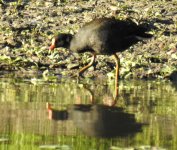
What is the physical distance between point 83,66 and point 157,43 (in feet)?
6.20

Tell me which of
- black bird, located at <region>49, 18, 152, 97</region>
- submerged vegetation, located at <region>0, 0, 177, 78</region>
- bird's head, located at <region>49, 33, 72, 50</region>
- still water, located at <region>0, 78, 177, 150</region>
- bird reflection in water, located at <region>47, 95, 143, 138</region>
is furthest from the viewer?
submerged vegetation, located at <region>0, 0, 177, 78</region>

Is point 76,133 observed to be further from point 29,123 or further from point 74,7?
point 74,7

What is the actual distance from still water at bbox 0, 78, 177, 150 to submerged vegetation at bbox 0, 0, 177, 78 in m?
1.07

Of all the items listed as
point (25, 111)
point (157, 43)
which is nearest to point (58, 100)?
point (25, 111)

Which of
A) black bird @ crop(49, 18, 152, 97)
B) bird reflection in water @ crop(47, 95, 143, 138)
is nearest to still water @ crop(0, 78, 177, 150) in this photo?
bird reflection in water @ crop(47, 95, 143, 138)

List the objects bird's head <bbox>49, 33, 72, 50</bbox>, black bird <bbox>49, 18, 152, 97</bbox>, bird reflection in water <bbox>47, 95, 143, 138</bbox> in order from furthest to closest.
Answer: bird's head <bbox>49, 33, 72, 50</bbox>
black bird <bbox>49, 18, 152, 97</bbox>
bird reflection in water <bbox>47, 95, 143, 138</bbox>

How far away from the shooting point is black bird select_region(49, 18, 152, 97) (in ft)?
42.9

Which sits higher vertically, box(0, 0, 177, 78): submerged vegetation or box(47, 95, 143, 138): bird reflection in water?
box(0, 0, 177, 78): submerged vegetation

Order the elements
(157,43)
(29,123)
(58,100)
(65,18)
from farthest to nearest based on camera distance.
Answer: (65,18)
(157,43)
(58,100)
(29,123)

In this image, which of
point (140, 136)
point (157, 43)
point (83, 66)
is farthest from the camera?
point (157, 43)

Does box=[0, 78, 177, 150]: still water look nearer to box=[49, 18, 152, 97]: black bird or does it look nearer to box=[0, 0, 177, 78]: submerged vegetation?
box=[49, 18, 152, 97]: black bird

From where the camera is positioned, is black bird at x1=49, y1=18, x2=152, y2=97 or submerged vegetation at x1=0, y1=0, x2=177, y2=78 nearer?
black bird at x1=49, y1=18, x2=152, y2=97

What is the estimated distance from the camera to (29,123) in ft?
30.1

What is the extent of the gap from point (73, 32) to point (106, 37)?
289 centimetres
